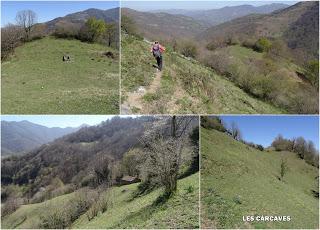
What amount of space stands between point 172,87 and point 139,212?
18.2 feet

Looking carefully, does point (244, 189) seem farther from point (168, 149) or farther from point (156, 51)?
point (156, 51)

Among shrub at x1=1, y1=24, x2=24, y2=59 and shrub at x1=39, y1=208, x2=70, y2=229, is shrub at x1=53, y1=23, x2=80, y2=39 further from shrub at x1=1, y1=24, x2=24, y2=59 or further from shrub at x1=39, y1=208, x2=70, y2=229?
shrub at x1=39, y1=208, x2=70, y2=229

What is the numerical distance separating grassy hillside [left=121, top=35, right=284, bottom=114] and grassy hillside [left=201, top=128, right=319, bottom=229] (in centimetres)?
307

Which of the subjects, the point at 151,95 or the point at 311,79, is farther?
the point at 311,79

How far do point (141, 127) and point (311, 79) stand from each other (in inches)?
930

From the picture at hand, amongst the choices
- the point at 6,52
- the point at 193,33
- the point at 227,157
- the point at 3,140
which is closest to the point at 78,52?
the point at 6,52

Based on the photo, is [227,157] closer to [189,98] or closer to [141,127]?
[141,127]

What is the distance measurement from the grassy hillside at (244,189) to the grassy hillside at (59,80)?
4263 millimetres

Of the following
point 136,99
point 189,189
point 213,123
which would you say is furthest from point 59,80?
point 189,189

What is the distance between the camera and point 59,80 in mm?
17031

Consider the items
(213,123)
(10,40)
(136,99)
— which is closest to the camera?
(213,123)

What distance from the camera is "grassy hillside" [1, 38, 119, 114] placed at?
13.0 m

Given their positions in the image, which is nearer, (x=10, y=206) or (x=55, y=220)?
(x=55, y=220)

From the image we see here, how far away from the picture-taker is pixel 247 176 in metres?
9.99
